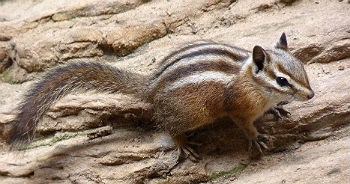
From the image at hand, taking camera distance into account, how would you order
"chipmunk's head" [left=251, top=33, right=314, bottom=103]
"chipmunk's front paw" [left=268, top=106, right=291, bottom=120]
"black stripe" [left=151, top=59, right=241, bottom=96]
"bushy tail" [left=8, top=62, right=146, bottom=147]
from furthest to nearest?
"chipmunk's front paw" [left=268, top=106, right=291, bottom=120] < "bushy tail" [left=8, top=62, right=146, bottom=147] < "black stripe" [left=151, top=59, right=241, bottom=96] < "chipmunk's head" [left=251, top=33, right=314, bottom=103]

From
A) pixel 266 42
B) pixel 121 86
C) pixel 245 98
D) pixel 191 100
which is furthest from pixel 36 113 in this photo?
pixel 266 42

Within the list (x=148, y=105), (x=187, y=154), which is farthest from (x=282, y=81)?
(x=148, y=105)

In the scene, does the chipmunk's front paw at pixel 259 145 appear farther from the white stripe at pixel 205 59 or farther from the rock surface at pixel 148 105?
the white stripe at pixel 205 59

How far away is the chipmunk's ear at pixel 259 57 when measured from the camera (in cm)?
385

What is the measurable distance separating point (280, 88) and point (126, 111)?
1.35 meters

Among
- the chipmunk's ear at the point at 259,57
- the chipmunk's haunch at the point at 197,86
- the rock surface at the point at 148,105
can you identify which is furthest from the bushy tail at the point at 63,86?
the chipmunk's ear at the point at 259,57

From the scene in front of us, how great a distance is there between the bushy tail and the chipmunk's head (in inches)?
36.6

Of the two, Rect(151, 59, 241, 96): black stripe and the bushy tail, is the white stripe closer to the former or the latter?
Rect(151, 59, 241, 96): black stripe

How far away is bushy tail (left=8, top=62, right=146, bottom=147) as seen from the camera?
13.9 ft

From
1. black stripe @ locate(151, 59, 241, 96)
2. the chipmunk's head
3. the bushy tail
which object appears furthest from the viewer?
the bushy tail

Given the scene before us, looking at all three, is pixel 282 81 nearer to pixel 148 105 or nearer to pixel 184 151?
pixel 184 151

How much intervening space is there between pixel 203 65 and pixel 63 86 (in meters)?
1.10

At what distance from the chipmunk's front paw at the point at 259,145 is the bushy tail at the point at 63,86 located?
928mm

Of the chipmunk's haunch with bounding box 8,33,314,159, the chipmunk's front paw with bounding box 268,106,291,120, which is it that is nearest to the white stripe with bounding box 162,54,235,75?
the chipmunk's haunch with bounding box 8,33,314,159
